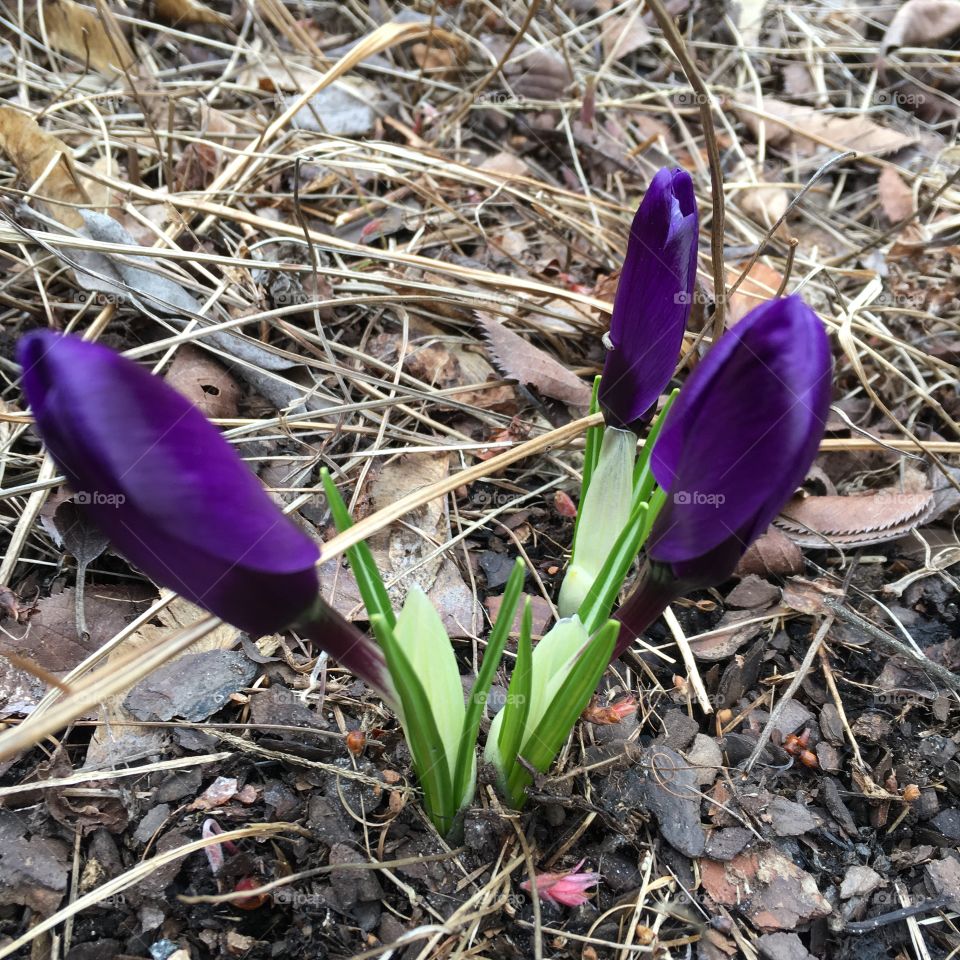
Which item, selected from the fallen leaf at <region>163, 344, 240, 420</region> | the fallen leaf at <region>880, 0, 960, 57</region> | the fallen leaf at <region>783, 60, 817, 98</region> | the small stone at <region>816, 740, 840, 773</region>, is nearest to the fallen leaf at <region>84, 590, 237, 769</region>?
the fallen leaf at <region>163, 344, 240, 420</region>

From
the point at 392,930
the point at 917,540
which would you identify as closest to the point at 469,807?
the point at 392,930

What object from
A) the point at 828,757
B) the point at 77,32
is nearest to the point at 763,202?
the point at 828,757

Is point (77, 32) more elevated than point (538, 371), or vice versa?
point (77, 32)

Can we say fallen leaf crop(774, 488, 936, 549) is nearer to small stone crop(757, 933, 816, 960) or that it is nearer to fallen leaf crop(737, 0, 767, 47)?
small stone crop(757, 933, 816, 960)

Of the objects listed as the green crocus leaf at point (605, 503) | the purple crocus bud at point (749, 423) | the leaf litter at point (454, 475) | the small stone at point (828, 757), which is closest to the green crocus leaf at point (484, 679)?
the leaf litter at point (454, 475)

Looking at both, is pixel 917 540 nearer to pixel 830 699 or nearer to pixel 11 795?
pixel 830 699

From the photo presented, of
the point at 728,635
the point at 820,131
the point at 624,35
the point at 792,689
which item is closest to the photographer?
the point at 792,689

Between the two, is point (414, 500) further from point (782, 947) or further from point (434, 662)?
point (782, 947)
